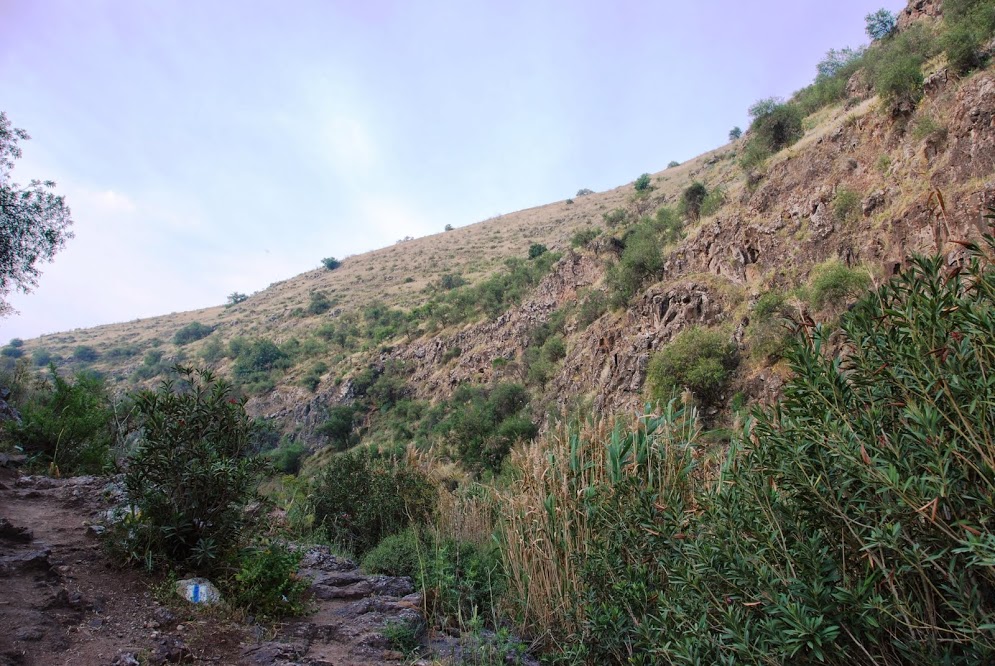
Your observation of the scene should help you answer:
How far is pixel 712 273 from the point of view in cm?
1891

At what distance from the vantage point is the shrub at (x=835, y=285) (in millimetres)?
12562

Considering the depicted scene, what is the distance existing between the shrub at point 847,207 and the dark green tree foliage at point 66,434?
18.6 m

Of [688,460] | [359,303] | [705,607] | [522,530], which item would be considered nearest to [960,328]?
[705,607]

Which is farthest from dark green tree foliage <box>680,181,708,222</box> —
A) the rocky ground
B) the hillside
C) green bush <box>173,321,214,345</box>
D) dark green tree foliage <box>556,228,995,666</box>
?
green bush <box>173,321,214,345</box>

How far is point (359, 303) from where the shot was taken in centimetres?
5394

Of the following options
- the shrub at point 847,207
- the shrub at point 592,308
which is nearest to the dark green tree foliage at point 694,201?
the shrub at point 592,308

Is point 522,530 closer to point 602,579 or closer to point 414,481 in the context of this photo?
point 602,579

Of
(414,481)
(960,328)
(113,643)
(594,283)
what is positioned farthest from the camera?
(594,283)

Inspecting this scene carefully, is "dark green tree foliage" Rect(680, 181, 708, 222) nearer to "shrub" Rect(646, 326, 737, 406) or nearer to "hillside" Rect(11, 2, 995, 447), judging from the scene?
"hillside" Rect(11, 2, 995, 447)

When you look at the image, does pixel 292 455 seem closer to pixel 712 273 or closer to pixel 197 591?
pixel 712 273

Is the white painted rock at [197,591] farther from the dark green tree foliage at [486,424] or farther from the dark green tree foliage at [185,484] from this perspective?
the dark green tree foliage at [486,424]

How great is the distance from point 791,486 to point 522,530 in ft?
9.76

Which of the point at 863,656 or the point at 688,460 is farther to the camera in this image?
the point at 688,460

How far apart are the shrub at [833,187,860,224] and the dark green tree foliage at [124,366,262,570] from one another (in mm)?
16725
